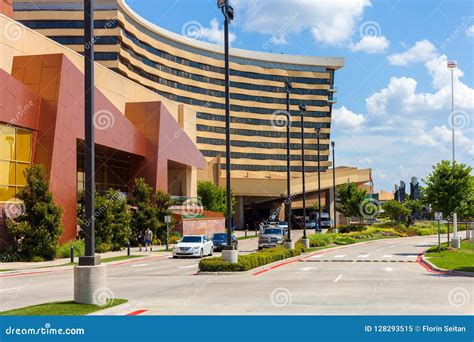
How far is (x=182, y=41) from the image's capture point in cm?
11975

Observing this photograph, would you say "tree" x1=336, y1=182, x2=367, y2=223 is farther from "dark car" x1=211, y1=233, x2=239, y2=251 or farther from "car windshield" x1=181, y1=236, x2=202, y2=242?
"car windshield" x1=181, y1=236, x2=202, y2=242

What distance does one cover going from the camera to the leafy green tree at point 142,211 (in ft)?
176

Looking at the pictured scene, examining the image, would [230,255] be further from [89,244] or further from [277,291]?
[89,244]

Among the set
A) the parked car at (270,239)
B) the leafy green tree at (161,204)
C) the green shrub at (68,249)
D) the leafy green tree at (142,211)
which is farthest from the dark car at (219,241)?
the green shrub at (68,249)

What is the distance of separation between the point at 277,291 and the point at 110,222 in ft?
92.3

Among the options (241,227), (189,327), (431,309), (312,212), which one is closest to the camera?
(189,327)

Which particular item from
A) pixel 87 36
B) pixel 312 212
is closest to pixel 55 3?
pixel 312 212

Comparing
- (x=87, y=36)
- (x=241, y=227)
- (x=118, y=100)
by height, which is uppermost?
(x=118, y=100)

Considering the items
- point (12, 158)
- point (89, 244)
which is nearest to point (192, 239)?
point (12, 158)

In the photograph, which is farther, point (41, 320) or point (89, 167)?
point (89, 167)

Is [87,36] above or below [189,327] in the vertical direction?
above

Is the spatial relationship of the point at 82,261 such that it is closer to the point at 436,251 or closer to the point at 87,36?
the point at 87,36

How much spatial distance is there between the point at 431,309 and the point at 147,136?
4773cm

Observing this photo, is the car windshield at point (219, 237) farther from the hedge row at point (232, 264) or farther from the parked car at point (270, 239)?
the hedge row at point (232, 264)
